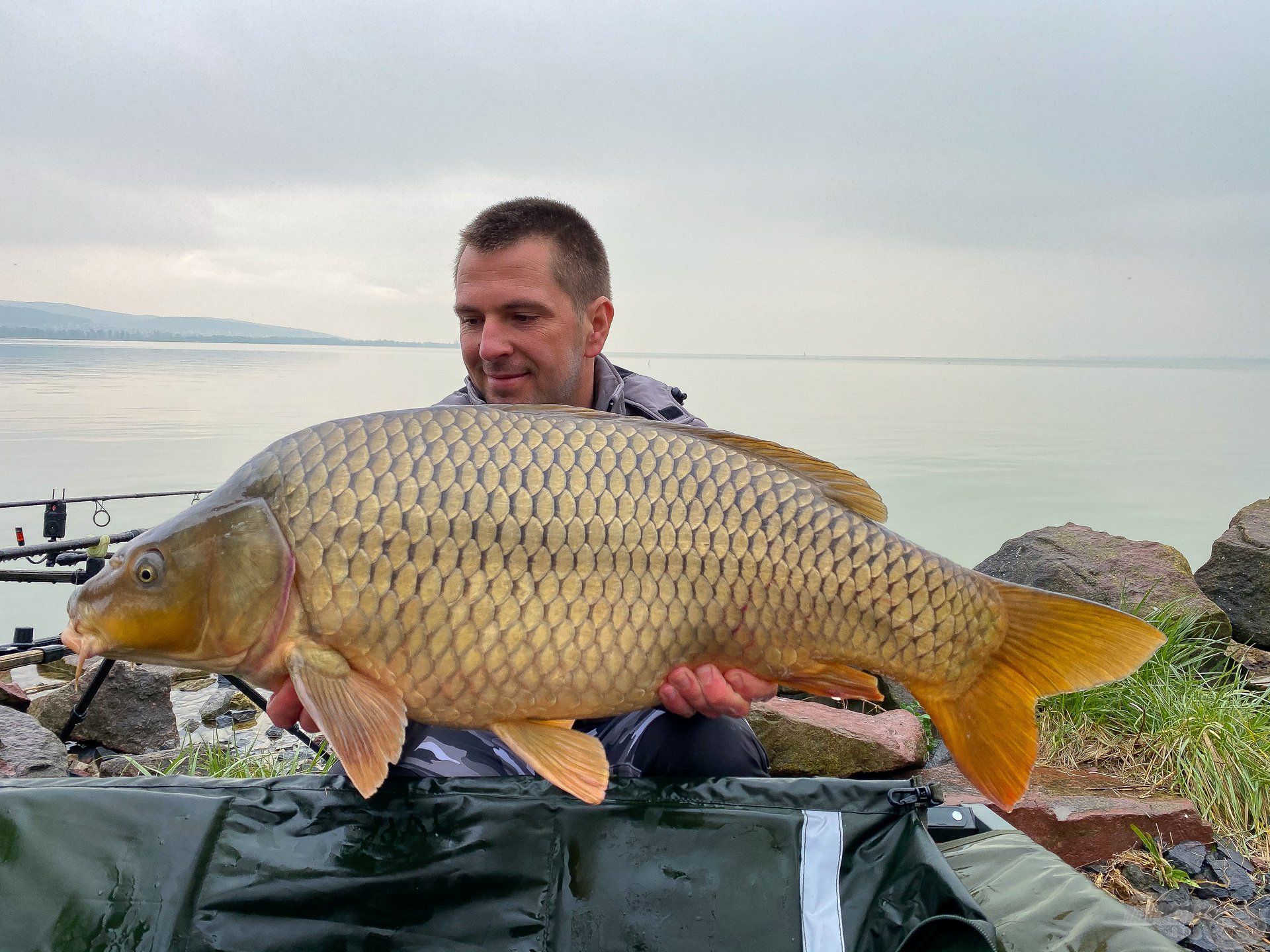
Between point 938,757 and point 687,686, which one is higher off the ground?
point 687,686

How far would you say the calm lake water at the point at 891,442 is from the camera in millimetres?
8586

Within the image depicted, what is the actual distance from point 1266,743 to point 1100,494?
28.5ft

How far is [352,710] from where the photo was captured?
117 cm

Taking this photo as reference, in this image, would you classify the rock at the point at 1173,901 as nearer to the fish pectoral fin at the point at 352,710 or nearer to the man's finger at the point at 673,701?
the man's finger at the point at 673,701

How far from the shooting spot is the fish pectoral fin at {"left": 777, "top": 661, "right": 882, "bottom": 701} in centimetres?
129

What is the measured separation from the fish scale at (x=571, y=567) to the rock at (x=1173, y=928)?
739 mm

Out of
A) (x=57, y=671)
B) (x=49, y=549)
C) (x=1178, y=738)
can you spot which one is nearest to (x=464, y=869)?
(x=1178, y=738)

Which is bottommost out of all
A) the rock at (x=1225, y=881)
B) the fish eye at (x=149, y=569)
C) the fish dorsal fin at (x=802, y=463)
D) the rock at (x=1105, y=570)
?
the rock at (x=1225, y=881)

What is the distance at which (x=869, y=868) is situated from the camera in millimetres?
1262

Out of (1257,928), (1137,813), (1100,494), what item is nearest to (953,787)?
(1137,813)

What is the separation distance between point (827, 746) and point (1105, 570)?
1.50 m

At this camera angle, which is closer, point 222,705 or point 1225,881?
point 1225,881

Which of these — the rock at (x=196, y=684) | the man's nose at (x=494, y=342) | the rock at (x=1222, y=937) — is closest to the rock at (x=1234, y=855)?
the rock at (x=1222, y=937)

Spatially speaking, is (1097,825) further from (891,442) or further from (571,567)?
(891,442)
